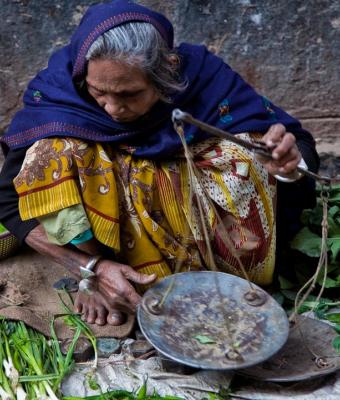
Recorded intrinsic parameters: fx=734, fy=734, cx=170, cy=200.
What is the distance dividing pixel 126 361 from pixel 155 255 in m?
0.39

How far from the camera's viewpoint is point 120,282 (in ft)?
8.09

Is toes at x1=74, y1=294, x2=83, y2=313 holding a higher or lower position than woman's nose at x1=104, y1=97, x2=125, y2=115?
lower

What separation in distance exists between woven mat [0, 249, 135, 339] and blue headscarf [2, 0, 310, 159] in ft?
1.98

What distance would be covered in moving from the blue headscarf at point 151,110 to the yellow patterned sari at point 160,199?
0.20 ft

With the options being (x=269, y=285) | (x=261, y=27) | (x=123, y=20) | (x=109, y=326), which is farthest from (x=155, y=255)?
(x=261, y=27)

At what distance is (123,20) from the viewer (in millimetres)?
2256

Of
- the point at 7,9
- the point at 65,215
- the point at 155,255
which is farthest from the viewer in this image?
the point at 7,9

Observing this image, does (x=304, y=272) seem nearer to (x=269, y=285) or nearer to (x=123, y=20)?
(x=269, y=285)

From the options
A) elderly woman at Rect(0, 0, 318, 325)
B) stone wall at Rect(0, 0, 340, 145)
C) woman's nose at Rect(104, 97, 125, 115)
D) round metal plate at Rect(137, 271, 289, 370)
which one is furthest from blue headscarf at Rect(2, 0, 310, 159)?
stone wall at Rect(0, 0, 340, 145)

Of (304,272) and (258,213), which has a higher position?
(258,213)

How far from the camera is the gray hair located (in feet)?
7.30

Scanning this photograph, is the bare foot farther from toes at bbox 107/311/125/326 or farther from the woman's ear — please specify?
the woman's ear

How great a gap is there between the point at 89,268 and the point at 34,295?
434mm

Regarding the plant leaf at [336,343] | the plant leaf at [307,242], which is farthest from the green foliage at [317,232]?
the plant leaf at [336,343]
